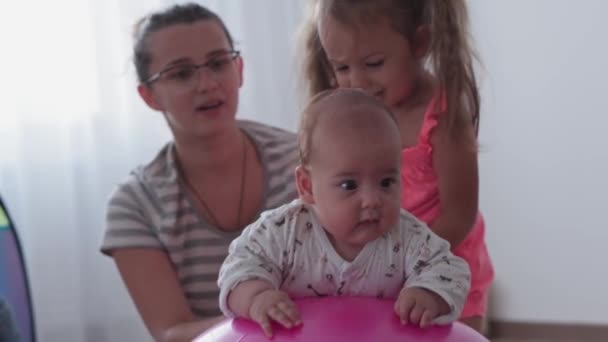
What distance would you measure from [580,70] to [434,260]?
1.94 meters

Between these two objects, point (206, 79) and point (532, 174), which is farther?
point (532, 174)

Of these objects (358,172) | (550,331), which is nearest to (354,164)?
(358,172)

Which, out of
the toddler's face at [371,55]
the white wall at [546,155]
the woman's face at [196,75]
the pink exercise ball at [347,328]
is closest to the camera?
the pink exercise ball at [347,328]

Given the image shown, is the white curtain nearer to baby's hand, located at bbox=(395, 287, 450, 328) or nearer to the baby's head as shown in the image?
the baby's head

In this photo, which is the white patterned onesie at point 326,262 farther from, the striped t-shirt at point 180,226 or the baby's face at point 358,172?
the striped t-shirt at point 180,226

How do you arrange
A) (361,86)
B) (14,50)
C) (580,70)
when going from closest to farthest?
(361,86) < (14,50) < (580,70)

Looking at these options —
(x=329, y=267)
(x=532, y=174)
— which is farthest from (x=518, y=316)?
(x=329, y=267)

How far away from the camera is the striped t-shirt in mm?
1801

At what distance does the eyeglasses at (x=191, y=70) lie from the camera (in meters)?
1.77

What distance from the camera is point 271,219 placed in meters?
1.28

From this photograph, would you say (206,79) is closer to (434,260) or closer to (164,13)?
(164,13)

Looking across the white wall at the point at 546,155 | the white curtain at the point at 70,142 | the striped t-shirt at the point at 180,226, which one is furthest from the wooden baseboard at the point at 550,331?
the striped t-shirt at the point at 180,226

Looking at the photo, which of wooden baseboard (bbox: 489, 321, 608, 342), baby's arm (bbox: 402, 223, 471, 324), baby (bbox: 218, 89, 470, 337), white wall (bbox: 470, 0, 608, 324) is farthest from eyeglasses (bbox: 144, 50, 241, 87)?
wooden baseboard (bbox: 489, 321, 608, 342)

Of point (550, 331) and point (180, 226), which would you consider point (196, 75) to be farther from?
point (550, 331)
